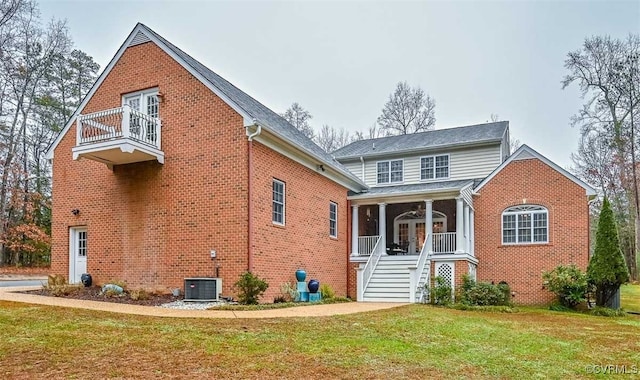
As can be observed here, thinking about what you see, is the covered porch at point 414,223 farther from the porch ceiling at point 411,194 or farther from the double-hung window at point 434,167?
the double-hung window at point 434,167

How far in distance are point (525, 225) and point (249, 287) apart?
37.6 feet

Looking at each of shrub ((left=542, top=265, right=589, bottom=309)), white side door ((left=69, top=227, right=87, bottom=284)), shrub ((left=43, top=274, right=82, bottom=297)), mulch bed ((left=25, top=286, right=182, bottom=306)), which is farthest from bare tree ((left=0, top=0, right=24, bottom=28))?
shrub ((left=542, top=265, right=589, bottom=309))

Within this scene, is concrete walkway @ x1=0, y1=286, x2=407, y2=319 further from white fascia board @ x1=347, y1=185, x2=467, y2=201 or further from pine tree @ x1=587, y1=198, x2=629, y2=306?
pine tree @ x1=587, y1=198, x2=629, y2=306

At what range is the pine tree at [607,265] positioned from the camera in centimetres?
1481

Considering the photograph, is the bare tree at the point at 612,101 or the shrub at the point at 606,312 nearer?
the shrub at the point at 606,312

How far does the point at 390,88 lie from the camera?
40094 millimetres

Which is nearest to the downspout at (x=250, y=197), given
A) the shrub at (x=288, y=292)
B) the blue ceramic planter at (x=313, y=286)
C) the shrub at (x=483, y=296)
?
the shrub at (x=288, y=292)

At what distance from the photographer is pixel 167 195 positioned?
514 inches

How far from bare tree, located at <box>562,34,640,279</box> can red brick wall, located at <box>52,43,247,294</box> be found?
24852 millimetres

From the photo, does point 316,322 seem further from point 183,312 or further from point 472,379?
point 472,379

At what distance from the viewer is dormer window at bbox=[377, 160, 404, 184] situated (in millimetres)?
22656

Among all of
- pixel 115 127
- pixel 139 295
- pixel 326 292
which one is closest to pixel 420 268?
pixel 326 292

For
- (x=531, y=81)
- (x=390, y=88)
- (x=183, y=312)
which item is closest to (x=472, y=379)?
(x=183, y=312)

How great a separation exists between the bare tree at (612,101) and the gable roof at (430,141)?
31.6 feet
